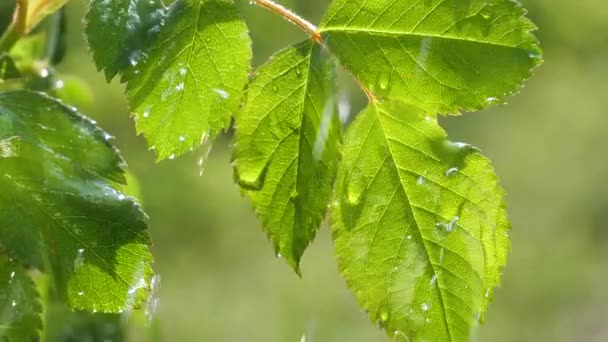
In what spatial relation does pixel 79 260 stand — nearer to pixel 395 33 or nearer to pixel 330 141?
pixel 330 141

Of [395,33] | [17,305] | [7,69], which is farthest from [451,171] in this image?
[7,69]

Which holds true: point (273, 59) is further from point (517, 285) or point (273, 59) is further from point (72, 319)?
point (517, 285)

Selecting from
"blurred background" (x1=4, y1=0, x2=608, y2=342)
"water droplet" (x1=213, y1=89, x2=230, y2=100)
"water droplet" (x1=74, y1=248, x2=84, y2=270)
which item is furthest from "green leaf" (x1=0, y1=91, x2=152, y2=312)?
"blurred background" (x1=4, y1=0, x2=608, y2=342)

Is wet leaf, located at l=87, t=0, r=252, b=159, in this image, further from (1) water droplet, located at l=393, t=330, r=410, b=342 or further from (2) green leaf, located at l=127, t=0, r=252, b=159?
(1) water droplet, located at l=393, t=330, r=410, b=342

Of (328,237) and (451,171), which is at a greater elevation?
(328,237)

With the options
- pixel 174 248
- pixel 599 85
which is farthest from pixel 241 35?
pixel 599 85

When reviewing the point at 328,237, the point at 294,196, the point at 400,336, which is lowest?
the point at 400,336
